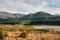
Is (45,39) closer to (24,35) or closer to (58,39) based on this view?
(58,39)

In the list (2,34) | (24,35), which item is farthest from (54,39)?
(2,34)

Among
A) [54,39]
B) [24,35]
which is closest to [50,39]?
[54,39]

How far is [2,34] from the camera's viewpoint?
120 ft

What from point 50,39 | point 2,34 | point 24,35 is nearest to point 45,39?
point 50,39

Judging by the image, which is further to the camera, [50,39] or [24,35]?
[24,35]

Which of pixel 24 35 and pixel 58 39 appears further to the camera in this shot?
pixel 24 35

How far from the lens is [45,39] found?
95.3 ft

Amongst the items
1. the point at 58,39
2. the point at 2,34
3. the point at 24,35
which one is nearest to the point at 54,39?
the point at 58,39

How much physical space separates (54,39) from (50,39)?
22.4 inches

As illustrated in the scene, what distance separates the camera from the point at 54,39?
29406 mm

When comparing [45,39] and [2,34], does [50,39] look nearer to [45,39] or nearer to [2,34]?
[45,39]

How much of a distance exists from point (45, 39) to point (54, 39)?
1.18 meters

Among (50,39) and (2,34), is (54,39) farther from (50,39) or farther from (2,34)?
(2,34)

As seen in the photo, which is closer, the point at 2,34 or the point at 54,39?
the point at 54,39
